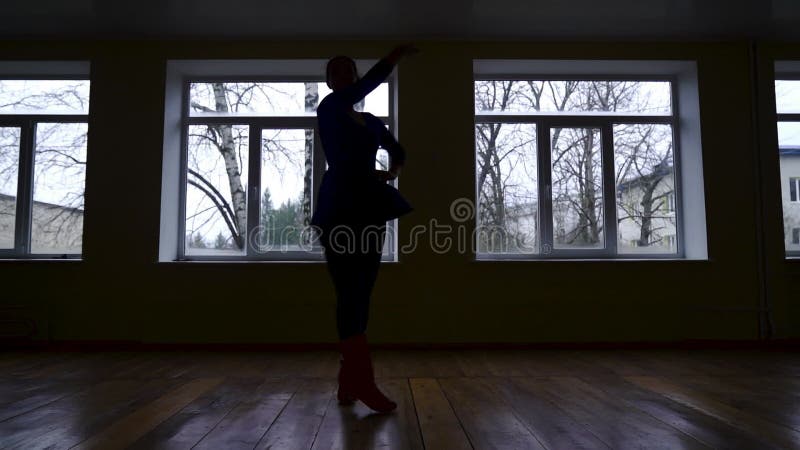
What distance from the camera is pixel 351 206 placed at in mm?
2045

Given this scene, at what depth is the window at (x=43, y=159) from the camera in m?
4.41

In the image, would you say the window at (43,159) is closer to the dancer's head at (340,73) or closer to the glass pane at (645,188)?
the dancer's head at (340,73)

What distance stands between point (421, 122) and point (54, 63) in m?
3.07

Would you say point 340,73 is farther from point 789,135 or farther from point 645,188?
point 789,135

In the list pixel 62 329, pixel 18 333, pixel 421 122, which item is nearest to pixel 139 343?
pixel 62 329

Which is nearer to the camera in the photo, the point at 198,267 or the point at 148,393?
the point at 148,393

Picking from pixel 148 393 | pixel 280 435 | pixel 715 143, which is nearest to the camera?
pixel 280 435

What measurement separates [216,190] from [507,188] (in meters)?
2.49

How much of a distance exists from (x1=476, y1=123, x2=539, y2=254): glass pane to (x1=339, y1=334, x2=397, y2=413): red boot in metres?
2.53

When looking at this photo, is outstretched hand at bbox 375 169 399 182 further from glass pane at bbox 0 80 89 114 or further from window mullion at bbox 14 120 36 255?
window mullion at bbox 14 120 36 255

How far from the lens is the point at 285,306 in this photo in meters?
4.08

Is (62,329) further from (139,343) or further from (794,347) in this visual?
(794,347)

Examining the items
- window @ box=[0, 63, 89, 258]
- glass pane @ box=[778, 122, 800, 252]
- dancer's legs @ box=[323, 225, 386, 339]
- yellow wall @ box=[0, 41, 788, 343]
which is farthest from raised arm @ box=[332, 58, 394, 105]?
glass pane @ box=[778, 122, 800, 252]

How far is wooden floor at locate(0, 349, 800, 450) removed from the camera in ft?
5.46
